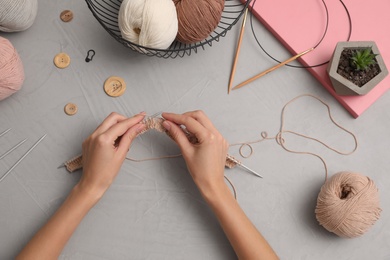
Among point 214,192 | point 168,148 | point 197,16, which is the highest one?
point 197,16

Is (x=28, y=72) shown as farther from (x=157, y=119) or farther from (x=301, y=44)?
(x=301, y=44)

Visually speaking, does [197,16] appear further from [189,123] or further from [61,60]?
[61,60]

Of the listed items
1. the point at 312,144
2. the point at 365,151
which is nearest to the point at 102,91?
the point at 312,144

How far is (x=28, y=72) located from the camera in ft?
3.23

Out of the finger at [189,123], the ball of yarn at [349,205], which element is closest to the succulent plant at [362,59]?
the ball of yarn at [349,205]

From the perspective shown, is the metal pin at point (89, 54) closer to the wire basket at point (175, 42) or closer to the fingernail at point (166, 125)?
the wire basket at point (175, 42)

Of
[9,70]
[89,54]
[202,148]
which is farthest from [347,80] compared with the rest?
[9,70]

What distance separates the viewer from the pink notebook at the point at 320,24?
1.01 metres

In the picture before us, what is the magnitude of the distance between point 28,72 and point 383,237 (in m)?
0.88

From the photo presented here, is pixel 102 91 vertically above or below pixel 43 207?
above

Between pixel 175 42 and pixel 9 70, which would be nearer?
pixel 9 70

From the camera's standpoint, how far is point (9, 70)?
0.89 metres

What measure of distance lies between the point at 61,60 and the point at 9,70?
0.43 feet

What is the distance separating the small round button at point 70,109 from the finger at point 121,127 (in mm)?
129
